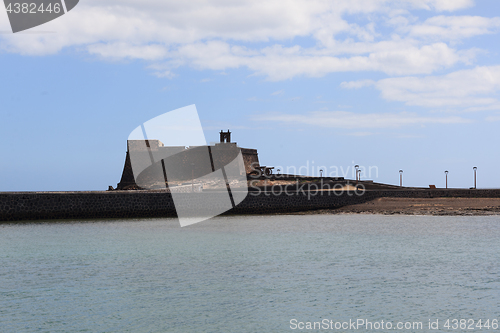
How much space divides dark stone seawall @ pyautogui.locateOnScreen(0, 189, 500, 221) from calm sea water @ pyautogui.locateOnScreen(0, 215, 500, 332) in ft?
22.5

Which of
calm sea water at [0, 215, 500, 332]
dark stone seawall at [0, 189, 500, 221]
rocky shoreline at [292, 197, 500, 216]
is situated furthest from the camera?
rocky shoreline at [292, 197, 500, 216]

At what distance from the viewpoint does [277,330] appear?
797cm

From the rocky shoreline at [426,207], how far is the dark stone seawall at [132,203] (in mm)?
900

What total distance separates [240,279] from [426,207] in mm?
25840

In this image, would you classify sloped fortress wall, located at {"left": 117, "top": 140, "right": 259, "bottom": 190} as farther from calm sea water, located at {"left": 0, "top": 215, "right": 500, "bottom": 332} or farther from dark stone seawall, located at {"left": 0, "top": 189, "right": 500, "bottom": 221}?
calm sea water, located at {"left": 0, "top": 215, "right": 500, "bottom": 332}

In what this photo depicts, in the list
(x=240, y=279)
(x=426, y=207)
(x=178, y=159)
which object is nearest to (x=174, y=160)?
(x=178, y=159)

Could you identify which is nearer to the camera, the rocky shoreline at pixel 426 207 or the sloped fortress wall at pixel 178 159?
the rocky shoreline at pixel 426 207

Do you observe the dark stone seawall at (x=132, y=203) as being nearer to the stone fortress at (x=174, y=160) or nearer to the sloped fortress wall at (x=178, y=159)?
the stone fortress at (x=174, y=160)

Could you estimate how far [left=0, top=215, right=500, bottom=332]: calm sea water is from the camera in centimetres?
872

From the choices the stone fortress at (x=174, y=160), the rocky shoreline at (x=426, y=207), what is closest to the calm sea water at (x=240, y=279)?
the rocky shoreline at (x=426, y=207)

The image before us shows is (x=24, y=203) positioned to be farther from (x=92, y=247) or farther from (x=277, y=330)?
(x=277, y=330)

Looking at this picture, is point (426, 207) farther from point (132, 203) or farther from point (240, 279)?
point (240, 279)

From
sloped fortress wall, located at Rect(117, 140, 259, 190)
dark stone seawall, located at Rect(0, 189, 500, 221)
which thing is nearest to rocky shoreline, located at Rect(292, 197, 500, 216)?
dark stone seawall, located at Rect(0, 189, 500, 221)

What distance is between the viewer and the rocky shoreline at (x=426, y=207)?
105ft
